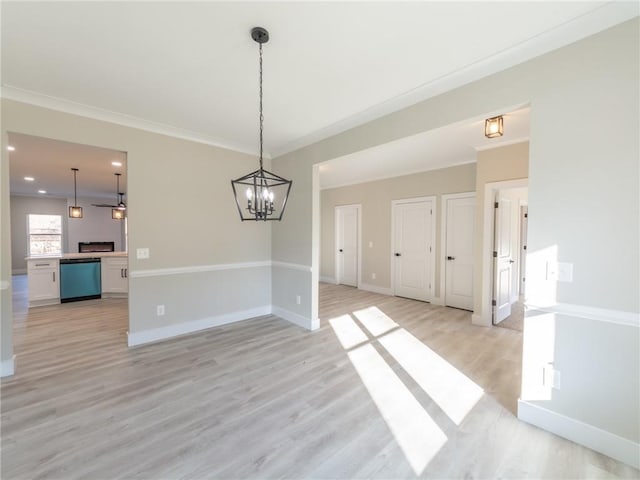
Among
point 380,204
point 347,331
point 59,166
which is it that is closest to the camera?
point 347,331

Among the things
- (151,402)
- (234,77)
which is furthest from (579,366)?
(234,77)

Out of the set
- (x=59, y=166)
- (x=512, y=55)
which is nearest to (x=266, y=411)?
(x=512, y=55)

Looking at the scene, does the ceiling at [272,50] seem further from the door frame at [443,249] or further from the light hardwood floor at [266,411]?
the door frame at [443,249]

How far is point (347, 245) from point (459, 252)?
2920 mm

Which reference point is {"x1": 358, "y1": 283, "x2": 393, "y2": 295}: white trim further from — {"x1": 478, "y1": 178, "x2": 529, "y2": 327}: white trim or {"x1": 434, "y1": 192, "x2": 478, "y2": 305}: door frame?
{"x1": 478, "y1": 178, "x2": 529, "y2": 327}: white trim

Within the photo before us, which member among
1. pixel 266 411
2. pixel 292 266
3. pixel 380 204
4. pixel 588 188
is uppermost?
pixel 380 204

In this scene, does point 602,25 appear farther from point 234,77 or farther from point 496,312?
point 496,312

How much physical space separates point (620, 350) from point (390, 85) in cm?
255

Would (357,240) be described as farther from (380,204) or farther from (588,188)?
(588,188)

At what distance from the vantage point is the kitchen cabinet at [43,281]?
5109mm

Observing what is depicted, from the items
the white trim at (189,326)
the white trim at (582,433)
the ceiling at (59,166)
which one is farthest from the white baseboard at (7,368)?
the white trim at (582,433)

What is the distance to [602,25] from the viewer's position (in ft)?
5.44

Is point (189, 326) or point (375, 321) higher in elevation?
point (189, 326)

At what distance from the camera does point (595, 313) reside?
1726 mm
